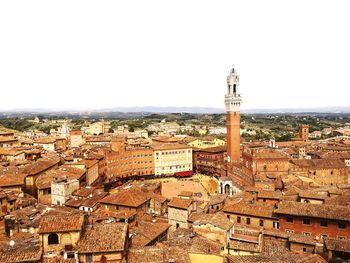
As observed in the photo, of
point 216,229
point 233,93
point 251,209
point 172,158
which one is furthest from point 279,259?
point 172,158

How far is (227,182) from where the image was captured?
62250 mm

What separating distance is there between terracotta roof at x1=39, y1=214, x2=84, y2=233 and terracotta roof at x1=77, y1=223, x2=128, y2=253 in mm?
828

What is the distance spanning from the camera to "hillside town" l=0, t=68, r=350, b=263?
1973cm

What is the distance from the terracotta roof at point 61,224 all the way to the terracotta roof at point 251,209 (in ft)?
64.9

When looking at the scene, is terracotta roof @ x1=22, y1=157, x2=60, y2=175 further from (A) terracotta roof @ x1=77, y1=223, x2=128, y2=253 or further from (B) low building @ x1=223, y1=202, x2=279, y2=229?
(A) terracotta roof @ x1=77, y1=223, x2=128, y2=253

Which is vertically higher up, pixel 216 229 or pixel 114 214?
pixel 216 229

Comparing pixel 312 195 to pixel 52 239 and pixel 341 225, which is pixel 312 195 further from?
pixel 52 239

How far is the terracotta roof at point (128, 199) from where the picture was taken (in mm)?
37906

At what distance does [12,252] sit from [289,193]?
105ft

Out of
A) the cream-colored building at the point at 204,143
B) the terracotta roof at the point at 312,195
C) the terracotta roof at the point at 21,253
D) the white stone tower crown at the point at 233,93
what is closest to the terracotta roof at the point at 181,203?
the terracotta roof at the point at 312,195

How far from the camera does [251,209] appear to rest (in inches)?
1384

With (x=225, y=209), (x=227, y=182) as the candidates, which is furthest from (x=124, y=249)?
(x=227, y=182)

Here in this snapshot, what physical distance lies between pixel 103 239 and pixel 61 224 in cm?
249

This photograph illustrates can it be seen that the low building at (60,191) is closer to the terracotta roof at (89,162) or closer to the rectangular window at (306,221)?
the terracotta roof at (89,162)
